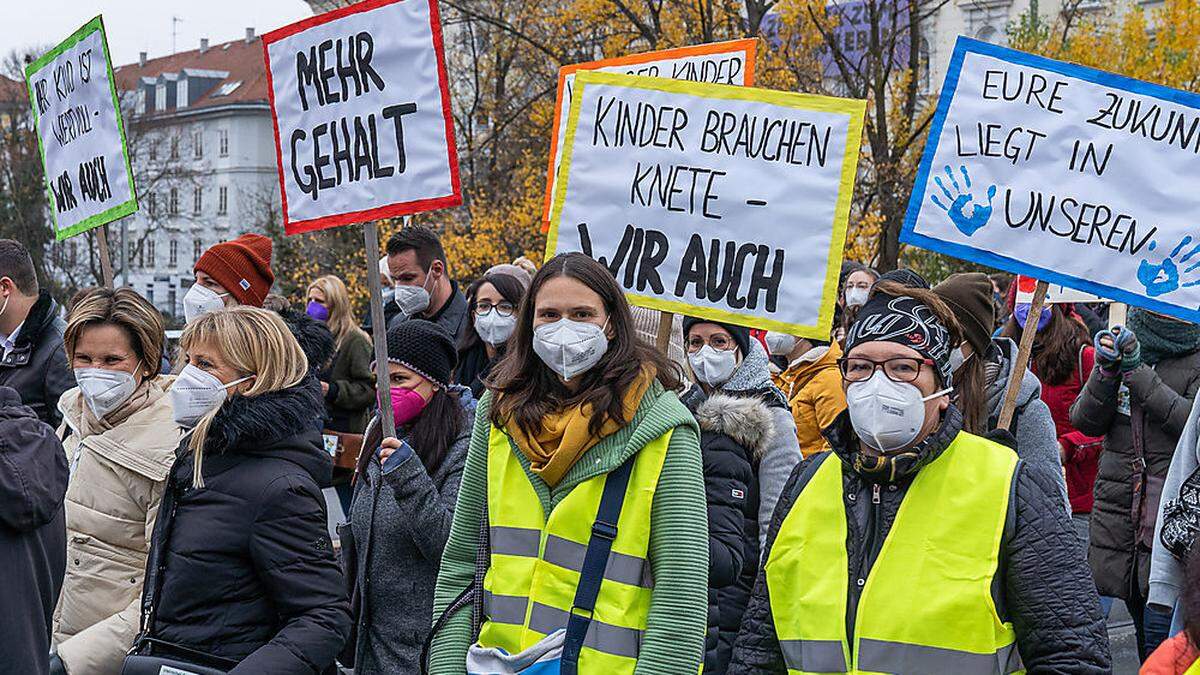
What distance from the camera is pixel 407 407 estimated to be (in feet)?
16.0

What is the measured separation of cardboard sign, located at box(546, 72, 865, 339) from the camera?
510 cm

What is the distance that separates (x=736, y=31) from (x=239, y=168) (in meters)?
62.5

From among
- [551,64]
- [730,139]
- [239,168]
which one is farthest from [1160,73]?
[239,168]

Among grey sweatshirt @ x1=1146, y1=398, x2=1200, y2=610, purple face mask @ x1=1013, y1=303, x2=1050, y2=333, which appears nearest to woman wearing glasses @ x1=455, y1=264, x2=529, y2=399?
purple face mask @ x1=1013, y1=303, x2=1050, y2=333

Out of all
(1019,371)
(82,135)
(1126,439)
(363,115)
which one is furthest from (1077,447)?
(82,135)

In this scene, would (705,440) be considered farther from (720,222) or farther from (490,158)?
(490,158)

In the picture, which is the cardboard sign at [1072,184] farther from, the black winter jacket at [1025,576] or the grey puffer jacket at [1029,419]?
the black winter jacket at [1025,576]

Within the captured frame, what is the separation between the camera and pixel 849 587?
329 centimetres

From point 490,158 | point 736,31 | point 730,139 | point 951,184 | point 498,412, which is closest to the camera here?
point 498,412

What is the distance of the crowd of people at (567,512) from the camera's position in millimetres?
3238

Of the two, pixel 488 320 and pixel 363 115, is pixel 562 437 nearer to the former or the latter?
pixel 363 115

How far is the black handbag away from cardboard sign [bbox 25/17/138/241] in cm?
350

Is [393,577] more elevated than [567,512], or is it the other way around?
[567,512]

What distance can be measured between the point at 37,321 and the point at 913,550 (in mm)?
4560
